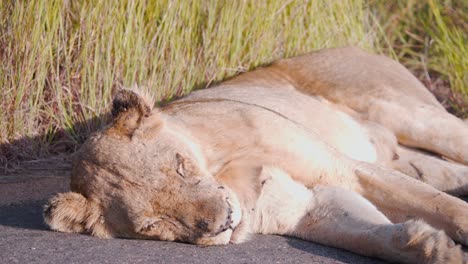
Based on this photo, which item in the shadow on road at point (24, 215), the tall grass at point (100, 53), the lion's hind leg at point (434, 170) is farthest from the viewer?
the tall grass at point (100, 53)

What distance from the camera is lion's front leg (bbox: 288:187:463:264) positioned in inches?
145

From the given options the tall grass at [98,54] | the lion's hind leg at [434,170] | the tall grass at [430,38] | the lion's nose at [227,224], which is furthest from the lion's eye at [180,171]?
the tall grass at [430,38]

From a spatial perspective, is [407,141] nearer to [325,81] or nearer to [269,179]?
[325,81]

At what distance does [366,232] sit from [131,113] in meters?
1.20

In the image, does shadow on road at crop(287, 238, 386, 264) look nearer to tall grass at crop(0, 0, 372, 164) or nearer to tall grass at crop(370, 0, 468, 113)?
tall grass at crop(0, 0, 372, 164)

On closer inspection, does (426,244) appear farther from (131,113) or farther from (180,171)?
(131,113)

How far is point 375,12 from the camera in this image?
329 inches

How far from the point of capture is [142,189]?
3.88m

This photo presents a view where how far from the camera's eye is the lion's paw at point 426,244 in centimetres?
361

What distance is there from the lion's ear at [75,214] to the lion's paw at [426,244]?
131 centimetres

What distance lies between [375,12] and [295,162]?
14.3 feet

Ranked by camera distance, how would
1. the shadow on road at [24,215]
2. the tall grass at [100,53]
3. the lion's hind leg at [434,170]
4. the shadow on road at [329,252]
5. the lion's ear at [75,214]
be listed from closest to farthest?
1. the shadow on road at [329,252]
2. the lion's ear at [75,214]
3. the shadow on road at [24,215]
4. the lion's hind leg at [434,170]
5. the tall grass at [100,53]

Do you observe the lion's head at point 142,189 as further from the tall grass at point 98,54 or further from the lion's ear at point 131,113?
the tall grass at point 98,54

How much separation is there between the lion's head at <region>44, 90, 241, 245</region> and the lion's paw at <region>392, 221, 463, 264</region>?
27.5 inches
